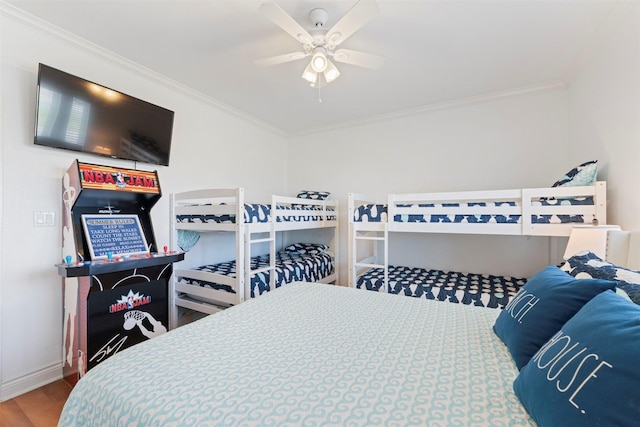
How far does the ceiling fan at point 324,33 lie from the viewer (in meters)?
1.49

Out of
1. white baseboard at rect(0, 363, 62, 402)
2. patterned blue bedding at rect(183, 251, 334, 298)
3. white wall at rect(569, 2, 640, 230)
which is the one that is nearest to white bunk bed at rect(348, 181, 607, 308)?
white wall at rect(569, 2, 640, 230)

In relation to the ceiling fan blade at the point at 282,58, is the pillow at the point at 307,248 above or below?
below

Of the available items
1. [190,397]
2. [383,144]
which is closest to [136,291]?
[190,397]

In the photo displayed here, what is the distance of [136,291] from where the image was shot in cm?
207

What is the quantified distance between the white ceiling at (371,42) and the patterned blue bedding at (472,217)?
4.13 feet

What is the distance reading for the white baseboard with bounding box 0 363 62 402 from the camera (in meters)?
1.78

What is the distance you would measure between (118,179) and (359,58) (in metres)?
2.03

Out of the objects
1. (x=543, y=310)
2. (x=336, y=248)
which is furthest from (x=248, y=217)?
(x=543, y=310)

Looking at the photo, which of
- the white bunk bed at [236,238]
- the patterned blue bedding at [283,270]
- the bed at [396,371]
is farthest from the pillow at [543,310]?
the patterned blue bedding at [283,270]

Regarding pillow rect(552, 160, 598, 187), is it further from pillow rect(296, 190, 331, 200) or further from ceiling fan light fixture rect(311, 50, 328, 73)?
pillow rect(296, 190, 331, 200)

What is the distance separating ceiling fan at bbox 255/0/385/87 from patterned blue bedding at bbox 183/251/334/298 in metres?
1.83

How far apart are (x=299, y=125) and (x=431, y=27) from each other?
2397 millimetres

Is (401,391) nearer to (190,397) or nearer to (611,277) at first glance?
(190,397)

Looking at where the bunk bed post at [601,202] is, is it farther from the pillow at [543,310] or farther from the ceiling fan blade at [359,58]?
the ceiling fan blade at [359,58]
